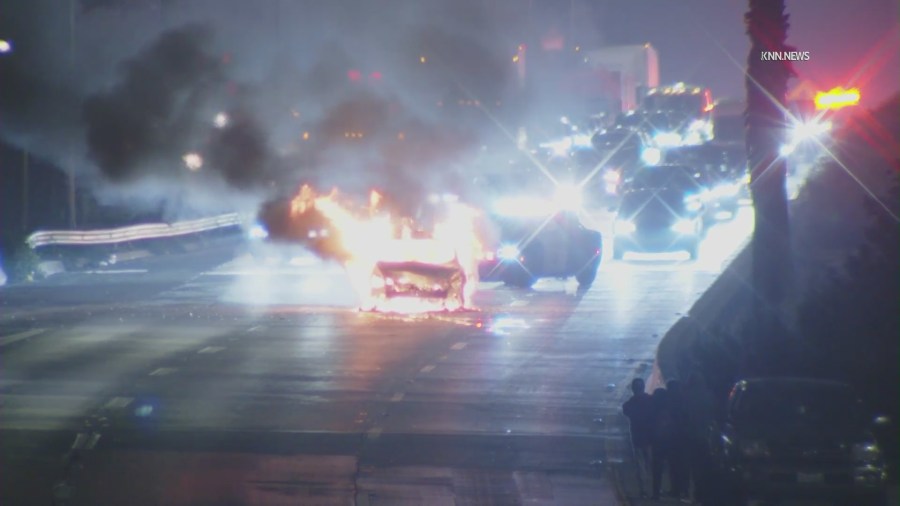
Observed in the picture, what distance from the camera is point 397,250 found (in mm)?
24000

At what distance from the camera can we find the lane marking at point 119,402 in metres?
15.4

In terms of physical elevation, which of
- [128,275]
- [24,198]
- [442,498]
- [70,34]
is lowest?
[442,498]

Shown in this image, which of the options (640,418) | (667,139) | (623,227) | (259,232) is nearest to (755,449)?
(640,418)

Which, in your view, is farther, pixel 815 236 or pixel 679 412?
pixel 815 236

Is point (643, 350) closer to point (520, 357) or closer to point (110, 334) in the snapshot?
point (520, 357)

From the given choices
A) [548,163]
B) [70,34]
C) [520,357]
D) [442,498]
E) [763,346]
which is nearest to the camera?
[442,498]

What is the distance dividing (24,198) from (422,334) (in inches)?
636

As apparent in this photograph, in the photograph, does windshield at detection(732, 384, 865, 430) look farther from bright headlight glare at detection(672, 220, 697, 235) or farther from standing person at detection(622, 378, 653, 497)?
bright headlight glare at detection(672, 220, 697, 235)

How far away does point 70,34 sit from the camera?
1149 inches

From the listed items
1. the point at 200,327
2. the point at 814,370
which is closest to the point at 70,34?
the point at 200,327

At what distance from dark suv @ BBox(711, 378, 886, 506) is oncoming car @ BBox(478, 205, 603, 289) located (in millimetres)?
15786

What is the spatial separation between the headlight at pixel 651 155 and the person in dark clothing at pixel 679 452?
34.8 metres

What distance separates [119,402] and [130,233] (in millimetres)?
23498

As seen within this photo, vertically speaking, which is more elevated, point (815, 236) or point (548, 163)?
point (548, 163)
